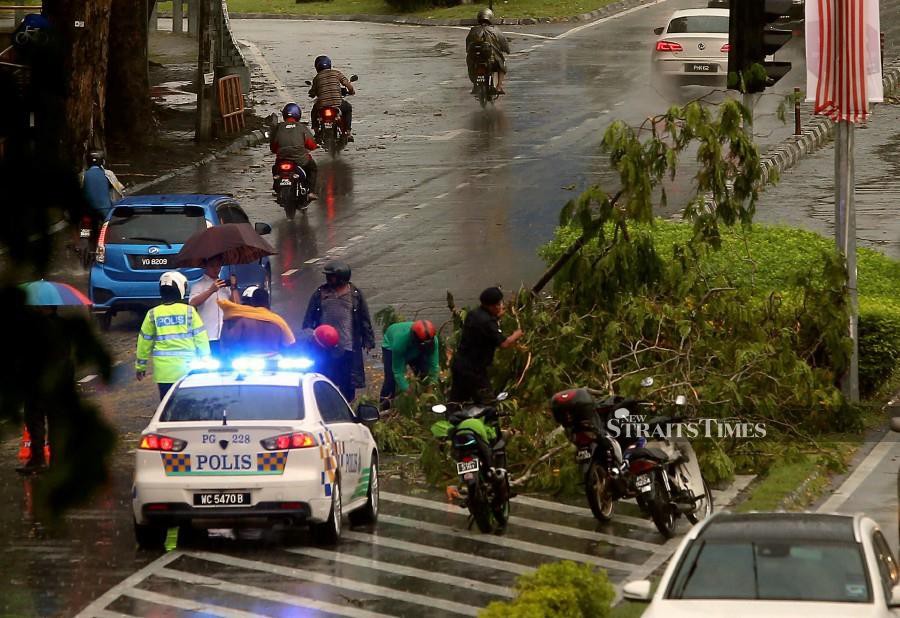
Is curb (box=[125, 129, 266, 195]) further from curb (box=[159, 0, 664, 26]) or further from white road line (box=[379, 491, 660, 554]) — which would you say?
curb (box=[159, 0, 664, 26])

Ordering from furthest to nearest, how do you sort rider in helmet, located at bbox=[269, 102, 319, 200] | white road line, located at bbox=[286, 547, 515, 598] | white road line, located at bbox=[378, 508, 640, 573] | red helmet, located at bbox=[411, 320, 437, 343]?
rider in helmet, located at bbox=[269, 102, 319, 200] < red helmet, located at bbox=[411, 320, 437, 343] < white road line, located at bbox=[378, 508, 640, 573] < white road line, located at bbox=[286, 547, 515, 598]

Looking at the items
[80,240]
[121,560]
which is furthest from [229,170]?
[80,240]

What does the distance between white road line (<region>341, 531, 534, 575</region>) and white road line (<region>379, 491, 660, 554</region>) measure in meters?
0.89

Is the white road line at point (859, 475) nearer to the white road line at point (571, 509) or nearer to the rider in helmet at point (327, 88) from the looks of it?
the white road line at point (571, 509)

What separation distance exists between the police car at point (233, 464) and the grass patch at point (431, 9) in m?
40.2

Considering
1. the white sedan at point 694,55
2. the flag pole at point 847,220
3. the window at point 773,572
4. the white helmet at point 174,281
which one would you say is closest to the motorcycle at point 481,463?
the white helmet at point 174,281

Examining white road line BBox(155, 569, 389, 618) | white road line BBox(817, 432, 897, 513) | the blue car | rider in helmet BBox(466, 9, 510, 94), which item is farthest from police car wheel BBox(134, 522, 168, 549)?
rider in helmet BBox(466, 9, 510, 94)

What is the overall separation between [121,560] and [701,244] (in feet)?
20.6

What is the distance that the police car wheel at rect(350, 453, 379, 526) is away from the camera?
1406 centimetres

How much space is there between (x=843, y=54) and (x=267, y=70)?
94.1 ft

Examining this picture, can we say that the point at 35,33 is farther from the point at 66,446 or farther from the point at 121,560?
Answer: the point at 121,560

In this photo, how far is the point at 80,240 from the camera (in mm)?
5352

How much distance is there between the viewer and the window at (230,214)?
22.1 m

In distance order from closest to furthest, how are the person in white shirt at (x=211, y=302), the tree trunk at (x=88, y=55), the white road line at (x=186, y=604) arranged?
the white road line at (x=186, y=604) < the person in white shirt at (x=211, y=302) < the tree trunk at (x=88, y=55)
